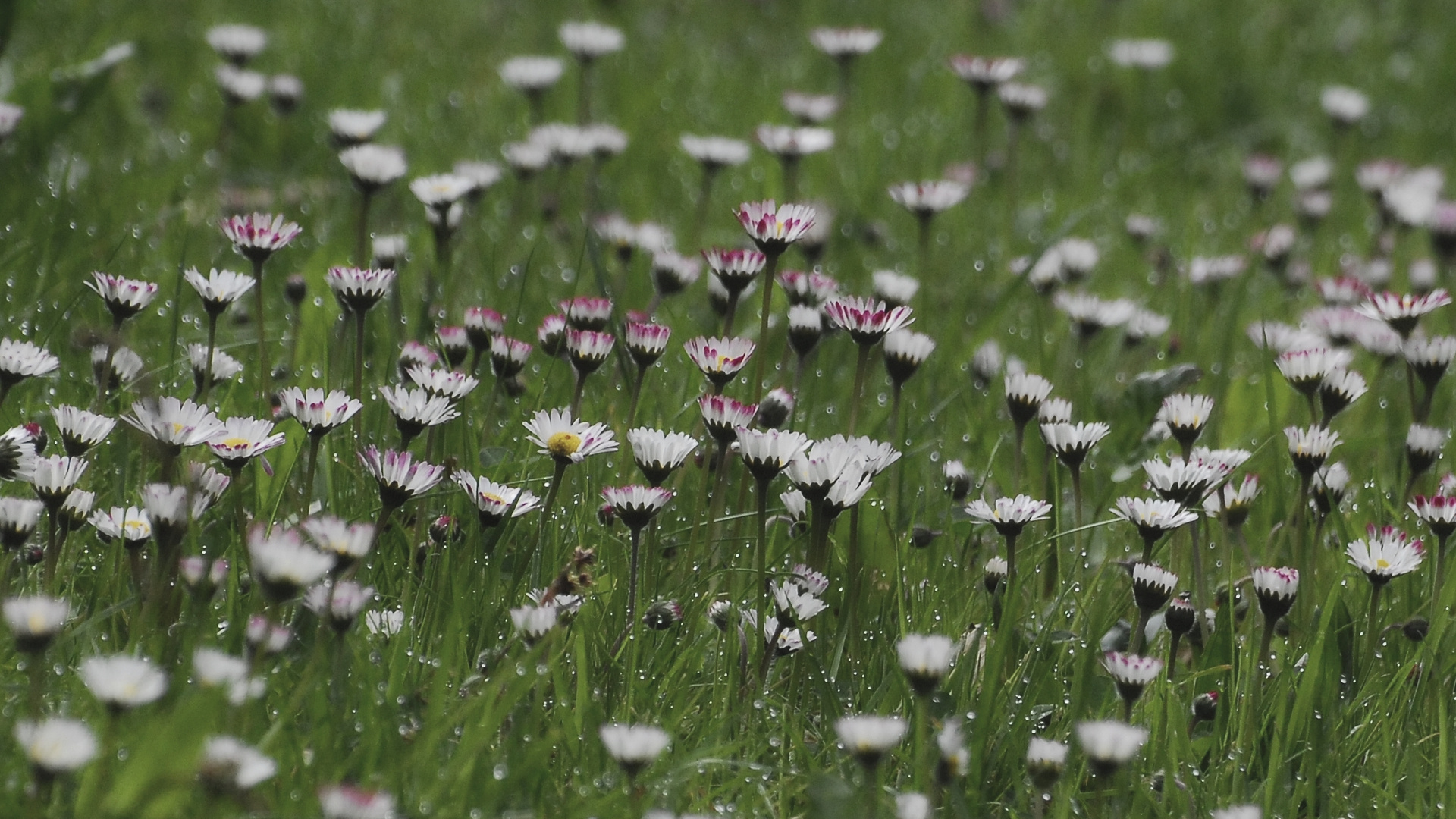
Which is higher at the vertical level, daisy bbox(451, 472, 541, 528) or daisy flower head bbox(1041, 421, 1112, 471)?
daisy flower head bbox(1041, 421, 1112, 471)

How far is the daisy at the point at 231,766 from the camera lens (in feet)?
4.31

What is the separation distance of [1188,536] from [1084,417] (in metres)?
0.53

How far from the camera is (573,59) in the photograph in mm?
4527

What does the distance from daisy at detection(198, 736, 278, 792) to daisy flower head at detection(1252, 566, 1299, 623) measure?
1208 mm

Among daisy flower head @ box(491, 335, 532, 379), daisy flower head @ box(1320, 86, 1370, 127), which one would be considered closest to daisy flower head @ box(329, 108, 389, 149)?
daisy flower head @ box(491, 335, 532, 379)

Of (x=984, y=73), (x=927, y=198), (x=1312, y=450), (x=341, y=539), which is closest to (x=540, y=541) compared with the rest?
(x=341, y=539)

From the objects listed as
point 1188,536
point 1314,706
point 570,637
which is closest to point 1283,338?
point 1188,536

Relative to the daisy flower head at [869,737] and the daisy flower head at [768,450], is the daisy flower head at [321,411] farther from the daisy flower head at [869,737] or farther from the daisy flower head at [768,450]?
the daisy flower head at [869,737]

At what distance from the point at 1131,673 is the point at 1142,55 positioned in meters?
3.50

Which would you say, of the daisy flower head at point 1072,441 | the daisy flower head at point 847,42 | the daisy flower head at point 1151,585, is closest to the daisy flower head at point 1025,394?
the daisy flower head at point 1072,441

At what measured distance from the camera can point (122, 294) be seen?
2.03 m

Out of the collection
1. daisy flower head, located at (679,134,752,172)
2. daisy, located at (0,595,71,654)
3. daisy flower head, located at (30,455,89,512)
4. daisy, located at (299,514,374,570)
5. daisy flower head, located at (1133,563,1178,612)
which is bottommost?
daisy, located at (0,595,71,654)

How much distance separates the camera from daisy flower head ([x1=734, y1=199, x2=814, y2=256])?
2096 millimetres

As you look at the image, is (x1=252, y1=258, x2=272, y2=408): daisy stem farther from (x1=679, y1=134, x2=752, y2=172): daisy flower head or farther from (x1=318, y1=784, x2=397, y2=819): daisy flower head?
(x1=679, y1=134, x2=752, y2=172): daisy flower head
